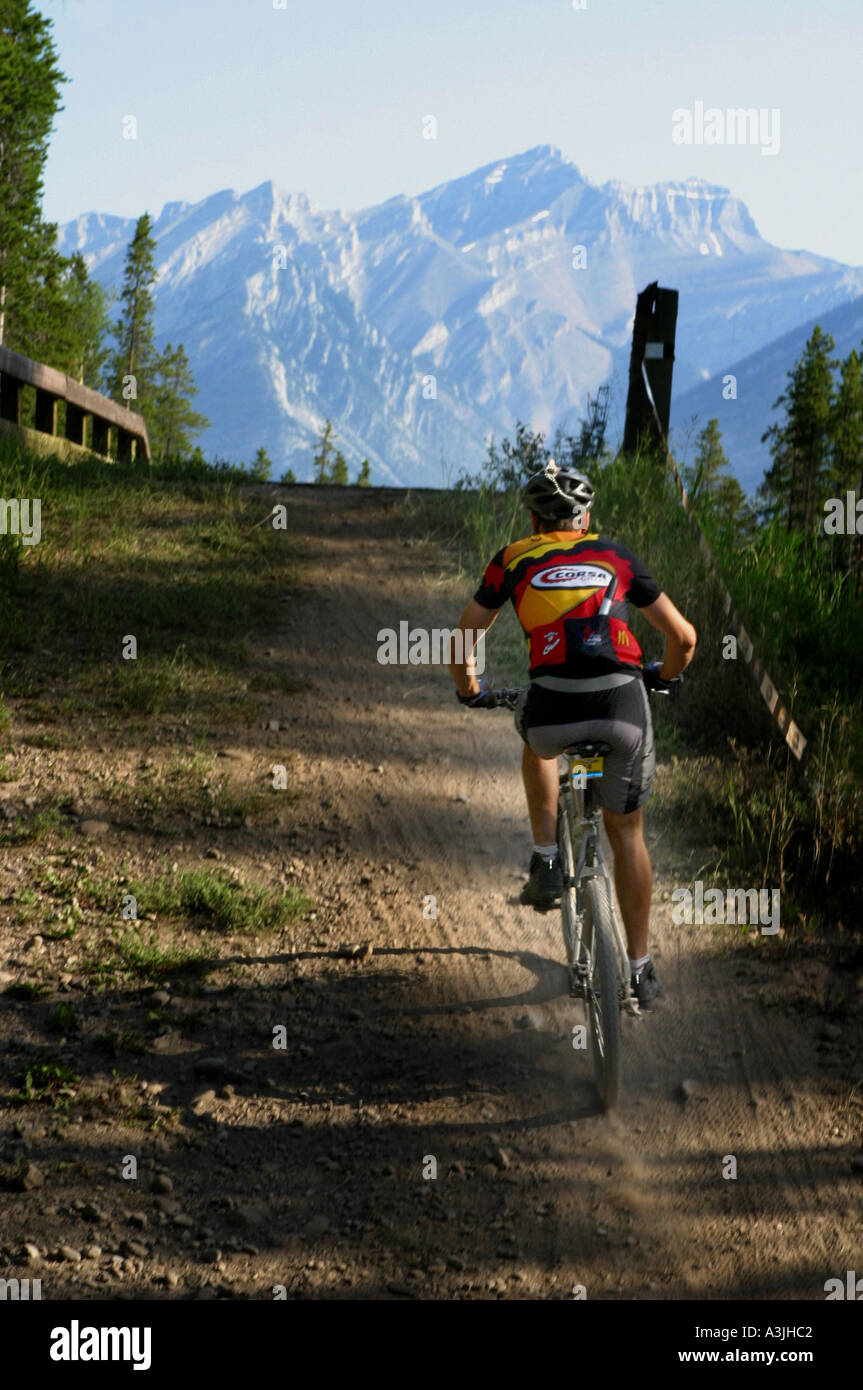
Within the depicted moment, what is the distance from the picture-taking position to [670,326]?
38.1 ft

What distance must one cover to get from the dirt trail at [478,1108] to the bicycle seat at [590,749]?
132cm

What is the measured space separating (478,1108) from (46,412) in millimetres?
10079

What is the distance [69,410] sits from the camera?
564 inches

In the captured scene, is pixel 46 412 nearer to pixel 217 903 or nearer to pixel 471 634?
pixel 217 903

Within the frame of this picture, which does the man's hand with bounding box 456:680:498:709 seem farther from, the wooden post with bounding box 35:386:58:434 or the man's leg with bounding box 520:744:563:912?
the wooden post with bounding box 35:386:58:434

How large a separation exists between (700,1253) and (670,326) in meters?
9.33

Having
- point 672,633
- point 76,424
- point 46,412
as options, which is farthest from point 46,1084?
point 76,424

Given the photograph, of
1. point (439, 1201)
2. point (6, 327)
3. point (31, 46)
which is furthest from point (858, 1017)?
point (6, 327)

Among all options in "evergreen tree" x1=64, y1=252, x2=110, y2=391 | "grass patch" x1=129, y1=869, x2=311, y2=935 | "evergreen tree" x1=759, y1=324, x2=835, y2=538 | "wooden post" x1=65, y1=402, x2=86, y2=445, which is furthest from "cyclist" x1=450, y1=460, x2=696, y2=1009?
"evergreen tree" x1=64, y1=252, x2=110, y2=391

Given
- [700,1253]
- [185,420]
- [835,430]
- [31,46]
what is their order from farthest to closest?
[185,420]
[835,430]
[31,46]
[700,1253]

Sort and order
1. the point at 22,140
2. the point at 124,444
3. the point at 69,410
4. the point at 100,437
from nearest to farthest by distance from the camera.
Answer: the point at 69,410, the point at 100,437, the point at 124,444, the point at 22,140

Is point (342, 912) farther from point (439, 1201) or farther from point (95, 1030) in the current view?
point (439, 1201)

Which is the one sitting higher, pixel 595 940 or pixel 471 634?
pixel 471 634

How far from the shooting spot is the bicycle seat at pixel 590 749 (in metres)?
4.59
